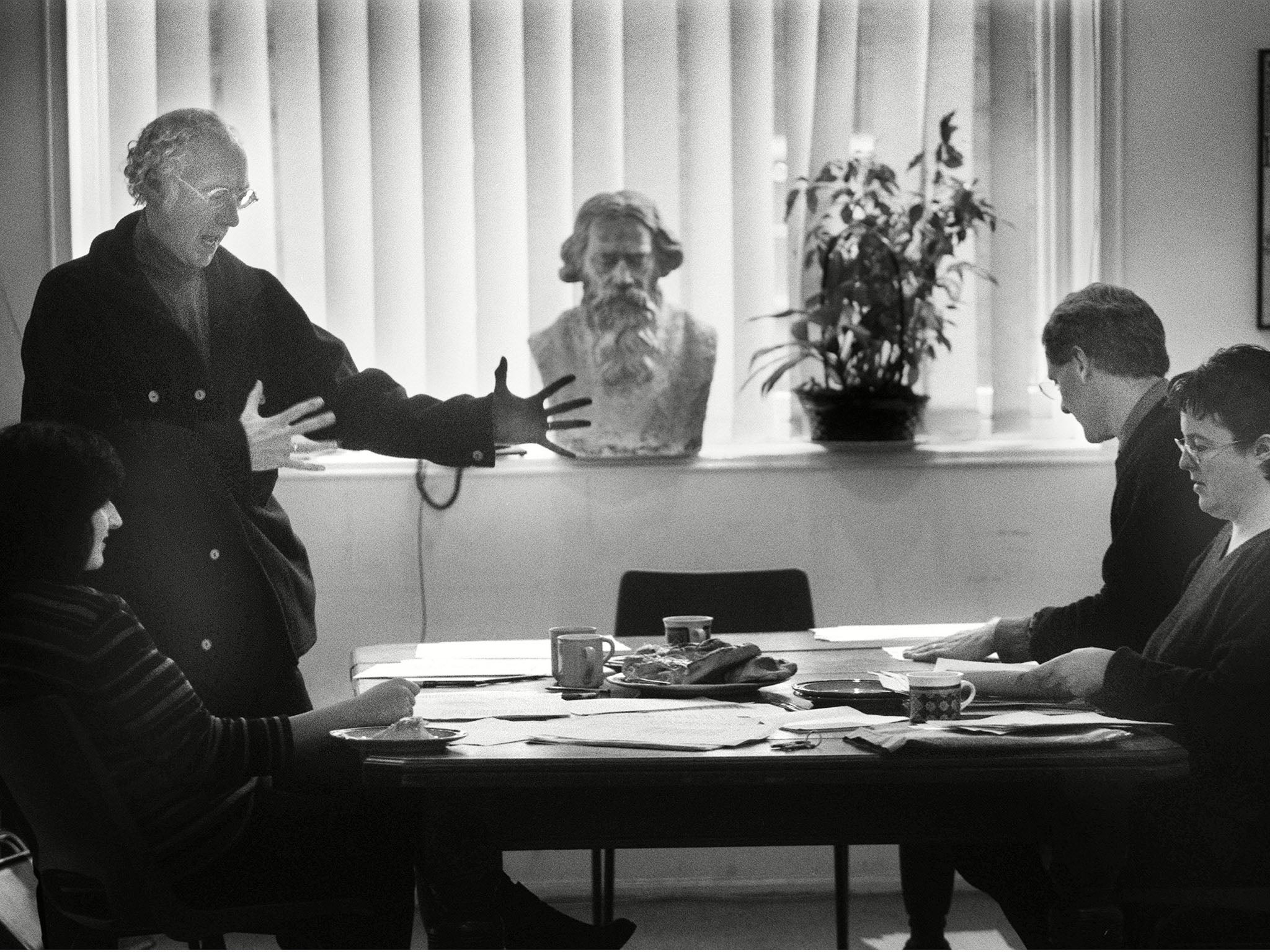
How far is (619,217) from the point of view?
3.74 metres

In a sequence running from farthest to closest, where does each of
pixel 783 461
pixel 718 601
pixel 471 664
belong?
pixel 783 461 → pixel 718 601 → pixel 471 664

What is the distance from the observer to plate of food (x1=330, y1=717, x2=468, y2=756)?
1.76 m

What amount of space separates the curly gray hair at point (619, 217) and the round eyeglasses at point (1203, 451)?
1.91 m

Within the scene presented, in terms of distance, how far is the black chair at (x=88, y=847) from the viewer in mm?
1727

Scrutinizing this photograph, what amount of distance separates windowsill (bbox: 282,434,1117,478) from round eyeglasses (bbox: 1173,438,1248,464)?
172 centimetres

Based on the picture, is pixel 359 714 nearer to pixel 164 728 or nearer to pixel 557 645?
pixel 164 728

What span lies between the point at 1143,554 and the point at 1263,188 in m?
1.90

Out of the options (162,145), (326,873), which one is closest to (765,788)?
(326,873)

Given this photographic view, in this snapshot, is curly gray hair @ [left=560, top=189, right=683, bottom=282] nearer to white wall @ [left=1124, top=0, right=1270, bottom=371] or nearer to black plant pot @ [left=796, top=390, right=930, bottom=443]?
black plant pot @ [left=796, top=390, right=930, bottom=443]

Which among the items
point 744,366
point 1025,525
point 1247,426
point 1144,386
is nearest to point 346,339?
point 744,366

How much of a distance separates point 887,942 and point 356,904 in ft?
5.72

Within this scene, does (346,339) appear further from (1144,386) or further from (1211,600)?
(1211,600)

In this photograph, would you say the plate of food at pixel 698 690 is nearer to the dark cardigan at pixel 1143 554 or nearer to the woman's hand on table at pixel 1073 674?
the woman's hand on table at pixel 1073 674

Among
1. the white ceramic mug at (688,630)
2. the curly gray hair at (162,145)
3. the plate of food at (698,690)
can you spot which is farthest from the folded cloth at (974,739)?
the curly gray hair at (162,145)
